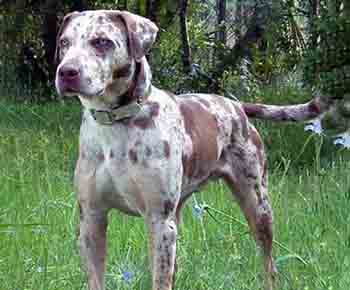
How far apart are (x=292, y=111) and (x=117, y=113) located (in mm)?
1366

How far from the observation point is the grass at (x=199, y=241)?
491 centimetres

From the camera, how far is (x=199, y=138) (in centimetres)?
509

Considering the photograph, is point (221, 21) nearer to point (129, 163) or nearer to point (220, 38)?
point (220, 38)

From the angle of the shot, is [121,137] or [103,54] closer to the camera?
[103,54]

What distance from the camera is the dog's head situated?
431cm

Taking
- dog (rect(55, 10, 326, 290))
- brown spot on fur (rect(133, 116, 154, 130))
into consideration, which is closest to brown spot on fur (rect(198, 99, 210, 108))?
dog (rect(55, 10, 326, 290))

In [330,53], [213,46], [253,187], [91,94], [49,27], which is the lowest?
[213,46]

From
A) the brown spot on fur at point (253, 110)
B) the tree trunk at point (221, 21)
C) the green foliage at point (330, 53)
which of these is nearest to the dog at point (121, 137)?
the brown spot on fur at point (253, 110)

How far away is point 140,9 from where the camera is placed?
12203mm

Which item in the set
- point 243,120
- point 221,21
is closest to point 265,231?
point 243,120

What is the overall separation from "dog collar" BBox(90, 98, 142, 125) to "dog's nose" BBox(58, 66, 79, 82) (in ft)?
1.26

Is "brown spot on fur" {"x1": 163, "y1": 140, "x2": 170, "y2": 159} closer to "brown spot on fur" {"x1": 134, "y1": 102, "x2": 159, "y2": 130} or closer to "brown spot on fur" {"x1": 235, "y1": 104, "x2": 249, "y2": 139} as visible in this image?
"brown spot on fur" {"x1": 134, "y1": 102, "x2": 159, "y2": 130}

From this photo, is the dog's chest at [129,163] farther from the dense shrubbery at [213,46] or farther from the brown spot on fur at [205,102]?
the dense shrubbery at [213,46]

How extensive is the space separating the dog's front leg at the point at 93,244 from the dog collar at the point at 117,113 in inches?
15.2
